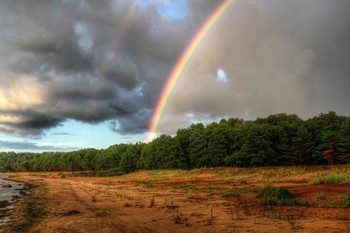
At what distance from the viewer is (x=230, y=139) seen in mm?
97125

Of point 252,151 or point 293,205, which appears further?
point 252,151

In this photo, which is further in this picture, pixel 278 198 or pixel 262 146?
pixel 262 146

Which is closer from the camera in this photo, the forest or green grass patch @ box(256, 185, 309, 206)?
green grass patch @ box(256, 185, 309, 206)

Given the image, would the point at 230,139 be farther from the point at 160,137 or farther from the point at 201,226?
the point at 201,226

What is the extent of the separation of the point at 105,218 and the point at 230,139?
265 feet

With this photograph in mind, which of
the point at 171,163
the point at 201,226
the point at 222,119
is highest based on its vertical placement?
the point at 222,119

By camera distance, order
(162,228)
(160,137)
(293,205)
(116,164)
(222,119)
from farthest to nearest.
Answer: (222,119) → (116,164) → (160,137) → (293,205) → (162,228)

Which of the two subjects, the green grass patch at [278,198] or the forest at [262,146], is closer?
the green grass patch at [278,198]

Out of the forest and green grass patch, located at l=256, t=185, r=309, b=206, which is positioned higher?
the forest

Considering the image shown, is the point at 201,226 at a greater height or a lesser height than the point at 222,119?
lesser

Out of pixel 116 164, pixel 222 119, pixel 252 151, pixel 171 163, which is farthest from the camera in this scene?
pixel 222 119

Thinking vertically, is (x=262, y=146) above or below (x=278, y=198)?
above

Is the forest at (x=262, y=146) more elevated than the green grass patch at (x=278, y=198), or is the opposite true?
the forest at (x=262, y=146)

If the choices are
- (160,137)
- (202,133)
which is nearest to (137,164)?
(160,137)
